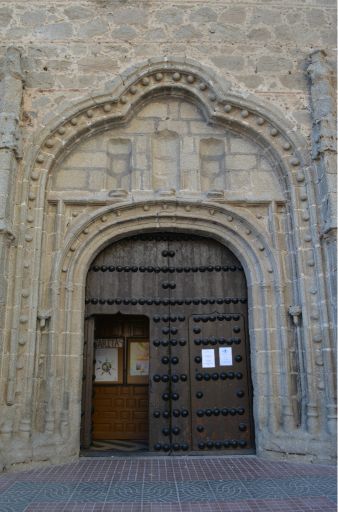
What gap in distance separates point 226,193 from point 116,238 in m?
1.51

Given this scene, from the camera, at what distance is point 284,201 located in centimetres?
566

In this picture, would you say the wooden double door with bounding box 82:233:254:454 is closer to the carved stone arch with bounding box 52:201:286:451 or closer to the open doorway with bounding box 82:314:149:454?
the carved stone arch with bounding box 52:201:286:451

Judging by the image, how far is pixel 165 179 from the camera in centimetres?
586

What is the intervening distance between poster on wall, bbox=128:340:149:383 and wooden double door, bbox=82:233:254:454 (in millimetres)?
1141

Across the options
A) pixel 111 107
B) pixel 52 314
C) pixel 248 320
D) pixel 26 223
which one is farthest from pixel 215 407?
pixel 111 107

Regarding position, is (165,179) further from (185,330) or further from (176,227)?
(185,330)

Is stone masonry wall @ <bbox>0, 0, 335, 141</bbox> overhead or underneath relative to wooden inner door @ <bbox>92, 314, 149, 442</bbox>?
overhead

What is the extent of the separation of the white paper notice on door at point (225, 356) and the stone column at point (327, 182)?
1.03 meters

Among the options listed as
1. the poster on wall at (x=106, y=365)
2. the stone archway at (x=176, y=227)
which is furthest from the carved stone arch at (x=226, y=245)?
the poster on wall at (x=106, y=365)

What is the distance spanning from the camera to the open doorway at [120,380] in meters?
6.46

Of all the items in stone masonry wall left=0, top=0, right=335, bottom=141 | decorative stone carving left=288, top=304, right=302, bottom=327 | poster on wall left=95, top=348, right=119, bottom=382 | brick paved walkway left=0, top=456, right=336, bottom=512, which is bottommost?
brick paved walkway left=0, top=456, right=336, bottom=512

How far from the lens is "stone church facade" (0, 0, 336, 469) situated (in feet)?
16.2

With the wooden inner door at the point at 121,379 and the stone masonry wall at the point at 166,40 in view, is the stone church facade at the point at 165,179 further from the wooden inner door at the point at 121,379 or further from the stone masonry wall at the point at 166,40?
the wooden inner door at the point at 121,379

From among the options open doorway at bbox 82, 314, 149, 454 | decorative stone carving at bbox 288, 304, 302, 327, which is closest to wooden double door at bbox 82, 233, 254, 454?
decorative stone carving at bbox 288, 304, 302, 327
